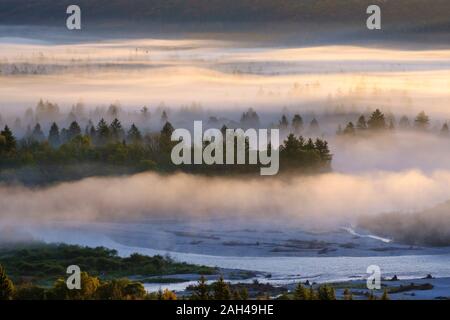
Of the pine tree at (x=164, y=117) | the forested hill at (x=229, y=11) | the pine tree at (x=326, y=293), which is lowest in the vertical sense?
the pine tree at (x=326, y=293)

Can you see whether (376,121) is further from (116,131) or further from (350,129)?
(116,131)

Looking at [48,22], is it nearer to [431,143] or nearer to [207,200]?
[207,200]

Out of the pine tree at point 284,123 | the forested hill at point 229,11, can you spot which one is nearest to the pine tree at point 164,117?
the forested hill at point 229,11

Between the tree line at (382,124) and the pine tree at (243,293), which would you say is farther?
the tree line at (382,124)

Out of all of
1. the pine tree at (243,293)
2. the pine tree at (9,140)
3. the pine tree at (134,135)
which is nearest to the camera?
the pine tree at (243,293)

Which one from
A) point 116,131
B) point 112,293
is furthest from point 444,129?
point 112,293

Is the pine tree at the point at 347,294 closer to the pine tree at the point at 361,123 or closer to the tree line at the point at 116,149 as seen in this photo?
the tree line at the point at 116,149
